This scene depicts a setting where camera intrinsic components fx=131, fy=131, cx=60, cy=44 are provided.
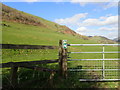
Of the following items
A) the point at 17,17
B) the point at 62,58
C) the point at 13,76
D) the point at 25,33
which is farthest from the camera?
the point at 17,17

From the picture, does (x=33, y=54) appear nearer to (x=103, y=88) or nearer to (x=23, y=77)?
(x=23, y=77)

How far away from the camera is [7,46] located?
12.1 feet

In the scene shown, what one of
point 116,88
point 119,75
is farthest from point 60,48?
point 119,75

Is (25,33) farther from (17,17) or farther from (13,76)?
(13,76)

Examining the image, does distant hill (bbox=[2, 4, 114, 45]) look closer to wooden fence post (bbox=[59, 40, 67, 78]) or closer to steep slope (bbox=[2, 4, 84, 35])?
steep slope (bbox=[2, 4, 84, 35])

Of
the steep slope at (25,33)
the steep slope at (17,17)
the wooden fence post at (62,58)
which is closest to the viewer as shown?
the wooden fence post at (62,58)

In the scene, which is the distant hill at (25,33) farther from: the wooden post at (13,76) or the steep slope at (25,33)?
the wooden post at (13,76)

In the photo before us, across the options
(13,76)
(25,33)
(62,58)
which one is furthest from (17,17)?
(13,76)

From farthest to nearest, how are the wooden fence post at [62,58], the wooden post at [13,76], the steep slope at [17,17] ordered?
the steep slope at [17,17]
the wooden fence post at [62,58]
the wooden post at [13,76]

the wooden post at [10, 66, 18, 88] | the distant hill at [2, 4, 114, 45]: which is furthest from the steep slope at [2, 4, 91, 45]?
the wooden post at [10, 66, 18, 88]

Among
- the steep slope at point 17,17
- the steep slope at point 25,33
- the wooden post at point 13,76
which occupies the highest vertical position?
the steep slope at point 17,17

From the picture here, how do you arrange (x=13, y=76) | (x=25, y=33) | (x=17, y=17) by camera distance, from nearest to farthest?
(x=13, y=76) < (x=25, y=33) < (x=17, y=17)

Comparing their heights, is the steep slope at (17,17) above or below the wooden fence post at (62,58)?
above

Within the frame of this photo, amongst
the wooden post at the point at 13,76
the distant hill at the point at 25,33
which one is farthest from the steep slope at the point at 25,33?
the wooden post at the point at 13,76
